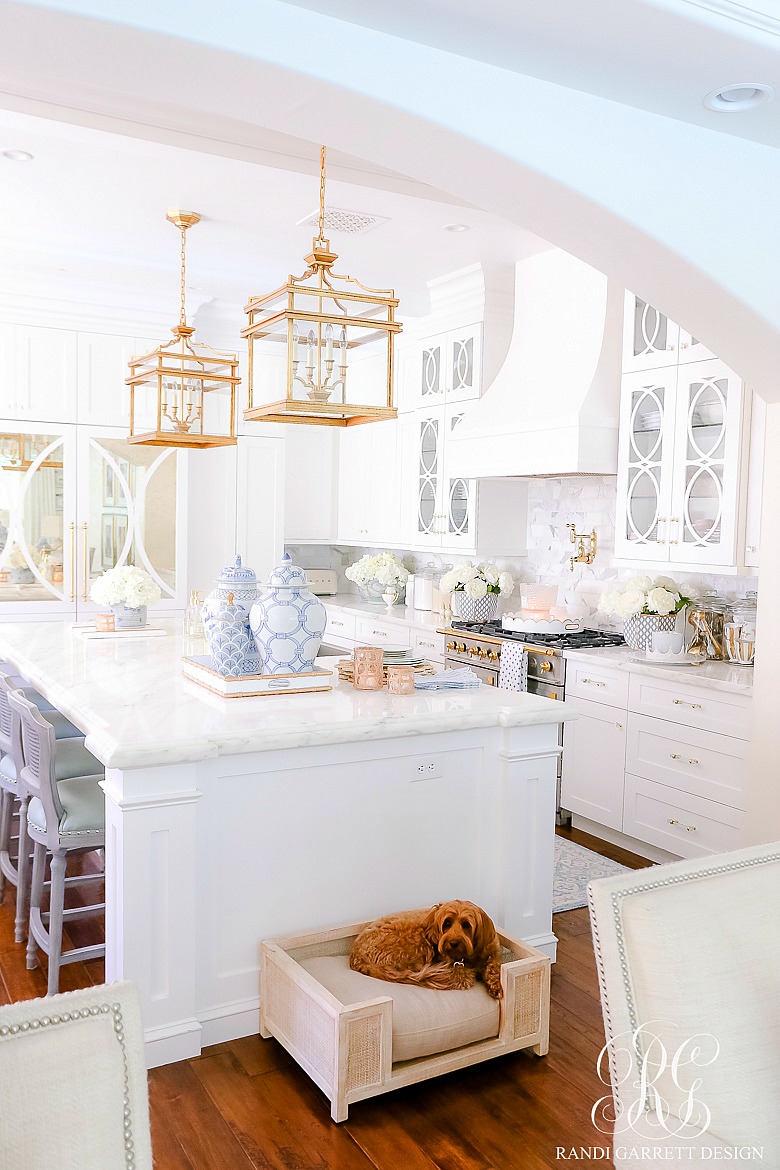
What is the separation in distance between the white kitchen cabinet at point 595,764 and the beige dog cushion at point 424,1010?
1899mm

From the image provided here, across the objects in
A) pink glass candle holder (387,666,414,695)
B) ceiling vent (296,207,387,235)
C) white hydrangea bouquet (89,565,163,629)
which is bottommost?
pink glass candle holder (387,666,414,695)

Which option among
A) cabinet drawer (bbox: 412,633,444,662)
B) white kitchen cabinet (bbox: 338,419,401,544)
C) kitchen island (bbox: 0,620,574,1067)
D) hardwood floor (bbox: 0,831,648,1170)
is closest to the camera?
hardwood floor (bbox: 0,831,648,1170)

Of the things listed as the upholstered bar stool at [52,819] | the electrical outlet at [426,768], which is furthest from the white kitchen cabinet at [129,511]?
the electrical outlet at [426,768]

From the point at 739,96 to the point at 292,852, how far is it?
2.30 m

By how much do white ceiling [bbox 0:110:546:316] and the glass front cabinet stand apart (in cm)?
101

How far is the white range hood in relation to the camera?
178 inches

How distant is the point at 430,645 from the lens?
5.62 metres

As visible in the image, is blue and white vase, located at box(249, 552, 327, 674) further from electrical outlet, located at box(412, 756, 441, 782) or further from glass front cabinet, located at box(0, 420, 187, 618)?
→ glass front cabinet, located at box(0, 420, 187, 618)

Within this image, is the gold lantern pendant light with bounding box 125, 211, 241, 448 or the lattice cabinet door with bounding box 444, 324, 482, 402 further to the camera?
the lattice cabinet door with bounding box 444, 324, 482, 402

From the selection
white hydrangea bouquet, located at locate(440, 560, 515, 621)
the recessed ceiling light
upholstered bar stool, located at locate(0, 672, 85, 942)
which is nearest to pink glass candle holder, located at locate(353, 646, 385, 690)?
upholstered bar stool, located at locate(0, 672, 85, 942)

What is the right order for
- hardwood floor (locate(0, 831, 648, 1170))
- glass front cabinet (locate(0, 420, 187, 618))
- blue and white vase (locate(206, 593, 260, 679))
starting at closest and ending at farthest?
hardwood floor (locate(0, 831, 648, 1170)) < blue and white vase (locate(206, 593, 260, 679)) < glass front cabinet (locate(0, 420, 187, 618))

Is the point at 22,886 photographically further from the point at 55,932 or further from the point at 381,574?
the point at 381,574

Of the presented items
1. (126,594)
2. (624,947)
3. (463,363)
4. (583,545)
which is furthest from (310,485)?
(624,947)

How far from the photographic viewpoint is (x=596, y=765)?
14.4ft
